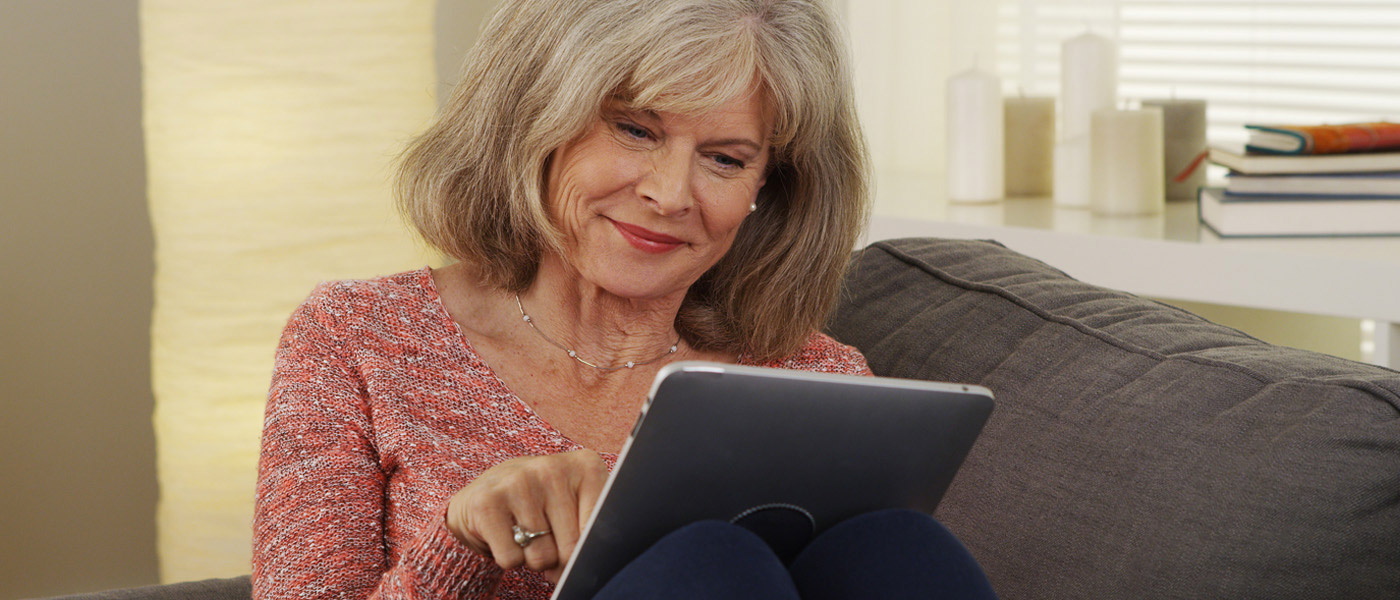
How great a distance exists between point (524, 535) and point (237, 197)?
1.54 m

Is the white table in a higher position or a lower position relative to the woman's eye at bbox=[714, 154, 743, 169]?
lower

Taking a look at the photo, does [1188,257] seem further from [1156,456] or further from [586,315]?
[586,315]


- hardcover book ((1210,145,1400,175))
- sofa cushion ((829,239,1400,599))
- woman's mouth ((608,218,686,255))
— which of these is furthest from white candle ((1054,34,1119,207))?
woman's mouth ((608,218,686,255))

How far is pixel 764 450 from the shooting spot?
77 cm

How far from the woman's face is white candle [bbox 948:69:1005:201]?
107 centimetres

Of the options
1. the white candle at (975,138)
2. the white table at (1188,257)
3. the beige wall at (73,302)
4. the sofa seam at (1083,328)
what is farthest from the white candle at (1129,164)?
the beige wall at (73,302)

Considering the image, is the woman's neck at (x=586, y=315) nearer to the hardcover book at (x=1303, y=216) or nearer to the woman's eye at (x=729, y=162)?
the woman's eye at (x=729, y=162)

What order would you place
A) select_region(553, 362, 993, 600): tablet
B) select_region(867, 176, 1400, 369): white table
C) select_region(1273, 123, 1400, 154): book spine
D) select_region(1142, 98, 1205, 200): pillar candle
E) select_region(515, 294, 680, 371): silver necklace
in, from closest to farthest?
select_region(553, 362, 993, 600): tablet, select_region(515, 294, 680, 371): silver necklace, select_region(867, 176, 1400, 369): white table, select_region(1273, 123, 1400, 154): book spine, select_region(1142, 98, 1205, 200): pillar candle

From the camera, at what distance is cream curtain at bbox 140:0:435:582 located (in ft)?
7.04

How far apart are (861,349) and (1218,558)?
1.88 ft

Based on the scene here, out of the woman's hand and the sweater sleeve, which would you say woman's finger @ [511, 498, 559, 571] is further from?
the sweater sleeve

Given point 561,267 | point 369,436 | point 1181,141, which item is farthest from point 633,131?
point 1181,141

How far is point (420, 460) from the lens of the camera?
1.16m

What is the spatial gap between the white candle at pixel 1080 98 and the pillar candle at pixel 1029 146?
11 centimetres
